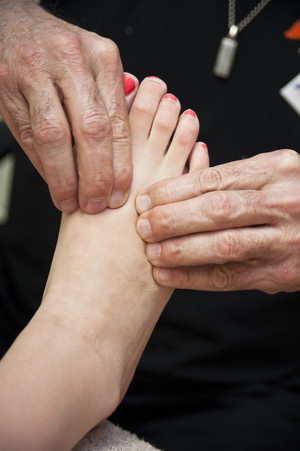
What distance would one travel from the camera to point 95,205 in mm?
838

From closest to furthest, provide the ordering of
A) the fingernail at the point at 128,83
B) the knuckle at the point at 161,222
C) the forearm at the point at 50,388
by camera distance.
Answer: the forearm at the point at 50,388 → the knuckle at the point at 161,222 → the fingernail at the point at 128,83

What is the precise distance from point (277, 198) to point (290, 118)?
359 millimetres

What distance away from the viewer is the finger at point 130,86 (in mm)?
932

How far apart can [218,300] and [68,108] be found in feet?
1.91

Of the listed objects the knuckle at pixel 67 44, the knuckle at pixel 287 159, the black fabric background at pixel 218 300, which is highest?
the knuckle at pixel 67 44

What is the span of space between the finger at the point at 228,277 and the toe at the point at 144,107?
1.04 ft

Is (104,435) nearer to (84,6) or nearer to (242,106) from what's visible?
(242,106)

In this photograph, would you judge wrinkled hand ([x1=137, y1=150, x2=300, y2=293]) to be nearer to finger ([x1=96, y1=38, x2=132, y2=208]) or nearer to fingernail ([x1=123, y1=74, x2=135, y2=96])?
finger ([x1=96, y1=38, x2=132, y2=208])

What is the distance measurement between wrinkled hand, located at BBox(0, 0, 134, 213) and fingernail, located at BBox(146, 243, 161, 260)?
4.1 inches

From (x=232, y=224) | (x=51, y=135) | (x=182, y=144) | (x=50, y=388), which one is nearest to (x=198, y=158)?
(x=182, y=144)

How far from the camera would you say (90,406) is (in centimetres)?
77

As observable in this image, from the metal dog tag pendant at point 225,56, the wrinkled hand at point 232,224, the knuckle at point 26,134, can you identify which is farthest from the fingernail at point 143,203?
the metal dog tag pendant at point 225,56

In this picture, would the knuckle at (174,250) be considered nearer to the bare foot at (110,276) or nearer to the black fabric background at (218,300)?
the bare foot at (110,276)

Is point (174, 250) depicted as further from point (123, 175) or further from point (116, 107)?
point (116, 107)
